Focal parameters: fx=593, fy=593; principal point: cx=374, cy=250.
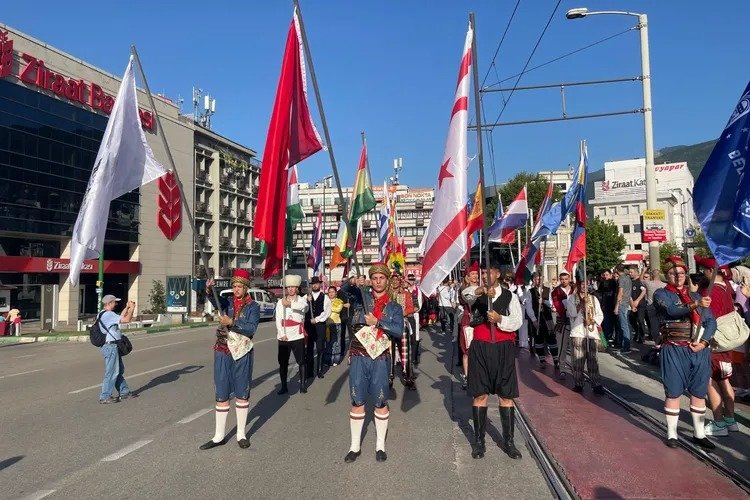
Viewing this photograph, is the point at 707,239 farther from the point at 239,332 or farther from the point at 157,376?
the point at 157,376

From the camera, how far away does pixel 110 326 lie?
9156 millimetres

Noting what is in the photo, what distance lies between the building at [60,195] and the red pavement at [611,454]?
2466 cm

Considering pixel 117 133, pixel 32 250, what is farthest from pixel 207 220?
pixel 117 133

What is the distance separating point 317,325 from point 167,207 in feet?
126

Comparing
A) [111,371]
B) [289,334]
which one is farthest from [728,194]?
[111,371]

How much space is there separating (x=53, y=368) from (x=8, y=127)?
82.1 ft

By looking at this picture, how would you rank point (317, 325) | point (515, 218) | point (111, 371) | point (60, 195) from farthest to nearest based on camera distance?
point (60, 195), point (515, 218), point (317, 325), point (111, 371)

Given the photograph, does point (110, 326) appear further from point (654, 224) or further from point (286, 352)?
point (654, 224)

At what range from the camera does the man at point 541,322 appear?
11.6 m

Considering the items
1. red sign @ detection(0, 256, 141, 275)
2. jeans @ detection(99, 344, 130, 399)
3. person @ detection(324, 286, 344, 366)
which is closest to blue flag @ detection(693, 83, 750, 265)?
jeans @ detection(99, 344, 130, 399)

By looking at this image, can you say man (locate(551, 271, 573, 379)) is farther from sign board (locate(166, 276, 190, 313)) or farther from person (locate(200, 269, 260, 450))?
sign board (locate(166, 276, 190, 313))

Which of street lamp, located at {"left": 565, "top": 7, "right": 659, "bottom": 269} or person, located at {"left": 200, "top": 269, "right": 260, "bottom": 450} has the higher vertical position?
street lamp, located at {"left": 565, "top": 7, "right": 659, "bottom": 269}

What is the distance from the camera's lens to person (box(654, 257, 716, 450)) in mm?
5918

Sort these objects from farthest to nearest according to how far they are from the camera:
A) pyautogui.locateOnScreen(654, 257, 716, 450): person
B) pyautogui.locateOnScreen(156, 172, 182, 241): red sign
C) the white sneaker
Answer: pyautogui.locateOnScreen(156, 172, 182, 241): red sign → the white sneaker → pyautogui.locateOnScreen(654, 257, 716, 450): person
